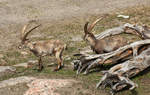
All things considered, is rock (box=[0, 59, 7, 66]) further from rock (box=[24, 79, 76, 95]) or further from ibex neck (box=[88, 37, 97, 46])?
rock (box=[24, 79, 76, 95])

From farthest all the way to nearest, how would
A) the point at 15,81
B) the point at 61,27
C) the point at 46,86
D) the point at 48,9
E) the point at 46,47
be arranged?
the point at 48,9
the point at 61,27
the point at 46,47
the point at 15,81
the point at 46,86

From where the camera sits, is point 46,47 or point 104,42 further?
point 46,47

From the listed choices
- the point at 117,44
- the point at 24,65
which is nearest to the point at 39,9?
the point at 24,65

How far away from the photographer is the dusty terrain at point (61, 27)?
33.2ft

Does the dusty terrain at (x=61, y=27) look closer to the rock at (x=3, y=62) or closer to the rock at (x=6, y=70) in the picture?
the rock at (x=3, y=62)

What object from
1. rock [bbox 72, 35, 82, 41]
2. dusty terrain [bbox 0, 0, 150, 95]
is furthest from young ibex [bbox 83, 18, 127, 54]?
rock [bbox 72, 35, 82, 41]

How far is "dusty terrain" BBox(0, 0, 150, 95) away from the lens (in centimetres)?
1012

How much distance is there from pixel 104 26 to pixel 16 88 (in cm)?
1571

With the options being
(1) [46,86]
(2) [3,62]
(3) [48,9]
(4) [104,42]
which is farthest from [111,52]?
(3) [48,9]

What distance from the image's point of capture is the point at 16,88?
32.7 ft

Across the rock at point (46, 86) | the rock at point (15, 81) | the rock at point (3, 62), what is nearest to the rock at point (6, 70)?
the rock at point (3, 62)

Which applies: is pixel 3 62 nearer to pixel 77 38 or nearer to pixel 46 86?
pixel 77 38

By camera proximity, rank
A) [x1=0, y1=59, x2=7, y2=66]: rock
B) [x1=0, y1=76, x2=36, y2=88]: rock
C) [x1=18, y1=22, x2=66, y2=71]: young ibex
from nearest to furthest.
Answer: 1. [x1=0, y1=76, x2=36, y2=88]: rock
2. [x1=18, y1=22, x2=66, y2=71]: young ibex
3. [x1=0, y1=59, x2=7, y2=66]: rock

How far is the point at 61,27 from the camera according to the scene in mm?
25312
